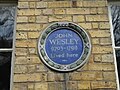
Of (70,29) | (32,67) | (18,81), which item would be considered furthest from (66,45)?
(18,81)

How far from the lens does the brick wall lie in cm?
272

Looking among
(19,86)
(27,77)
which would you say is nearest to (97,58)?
(27,77)

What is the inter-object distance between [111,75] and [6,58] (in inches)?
44.6

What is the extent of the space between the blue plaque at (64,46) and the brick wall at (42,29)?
6cm

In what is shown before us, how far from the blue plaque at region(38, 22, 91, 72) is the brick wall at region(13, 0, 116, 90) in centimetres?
6

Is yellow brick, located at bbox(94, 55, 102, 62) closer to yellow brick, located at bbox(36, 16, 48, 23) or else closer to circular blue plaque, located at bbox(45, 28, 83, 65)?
circular blue plaque, located at bbox(45, 28, 83, 65)

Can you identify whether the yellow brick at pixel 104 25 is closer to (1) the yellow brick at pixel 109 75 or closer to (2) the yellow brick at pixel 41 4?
(1) the yellow brick at pixel 109 75

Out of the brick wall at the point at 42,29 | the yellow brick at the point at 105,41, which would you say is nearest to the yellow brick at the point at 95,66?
the brick wall at the point at 42,29

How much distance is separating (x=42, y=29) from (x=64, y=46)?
0.32 meters

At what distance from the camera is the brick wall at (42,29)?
2.72 metres

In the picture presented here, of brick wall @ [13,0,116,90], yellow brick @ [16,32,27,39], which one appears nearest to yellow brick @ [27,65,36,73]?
brick wall @ [13,0,116,90]

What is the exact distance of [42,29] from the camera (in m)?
2.98

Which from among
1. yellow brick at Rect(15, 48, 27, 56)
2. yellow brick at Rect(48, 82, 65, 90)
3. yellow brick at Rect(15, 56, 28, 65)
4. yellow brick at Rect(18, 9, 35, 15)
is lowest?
yellow brick at Rect(48, 82, 65, 90)

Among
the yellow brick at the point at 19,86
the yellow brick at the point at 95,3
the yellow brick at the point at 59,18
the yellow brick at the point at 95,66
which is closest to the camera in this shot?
the yellow brick at the point at 19,86
